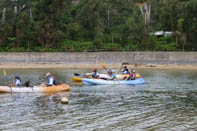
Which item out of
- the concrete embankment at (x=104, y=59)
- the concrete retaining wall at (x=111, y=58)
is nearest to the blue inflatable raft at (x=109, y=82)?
the concrete embankment at (x=104, y=59)

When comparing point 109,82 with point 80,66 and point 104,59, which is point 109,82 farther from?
point 104,59

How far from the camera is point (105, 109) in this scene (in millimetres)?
23531

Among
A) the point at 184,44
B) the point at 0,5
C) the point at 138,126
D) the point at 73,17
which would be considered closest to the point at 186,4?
the point at 184,44

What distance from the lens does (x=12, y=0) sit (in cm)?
7750

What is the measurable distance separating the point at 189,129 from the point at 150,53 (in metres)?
39.5

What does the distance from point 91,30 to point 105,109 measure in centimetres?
4769

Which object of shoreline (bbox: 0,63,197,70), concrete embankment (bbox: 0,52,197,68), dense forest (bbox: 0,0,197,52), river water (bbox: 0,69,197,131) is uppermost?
dense forest (bbox: 0,0,197,52)

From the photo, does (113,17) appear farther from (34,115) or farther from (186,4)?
(34,115)

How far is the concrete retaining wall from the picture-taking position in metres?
56.9

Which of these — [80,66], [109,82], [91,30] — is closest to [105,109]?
[109,82]

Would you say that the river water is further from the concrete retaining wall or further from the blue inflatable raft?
the concrete retaining wall

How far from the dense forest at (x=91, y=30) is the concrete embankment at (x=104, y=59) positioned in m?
3.79

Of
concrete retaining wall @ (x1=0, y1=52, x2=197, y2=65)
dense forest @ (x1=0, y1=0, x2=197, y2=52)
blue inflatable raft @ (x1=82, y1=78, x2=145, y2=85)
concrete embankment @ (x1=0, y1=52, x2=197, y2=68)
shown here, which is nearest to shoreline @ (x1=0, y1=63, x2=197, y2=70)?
concrete embankment @ (x1=0, y1=52, x2=197, y2=68)

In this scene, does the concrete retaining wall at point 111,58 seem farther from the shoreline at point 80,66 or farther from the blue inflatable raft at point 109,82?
the blue inflatable raft at point 109,82
